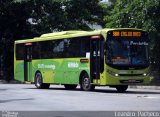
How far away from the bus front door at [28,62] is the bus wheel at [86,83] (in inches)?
247

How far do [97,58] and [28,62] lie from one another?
26.7ft

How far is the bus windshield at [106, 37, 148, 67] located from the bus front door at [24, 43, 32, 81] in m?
8.59

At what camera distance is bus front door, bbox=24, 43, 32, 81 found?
1344 inches

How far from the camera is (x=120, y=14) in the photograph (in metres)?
35.0

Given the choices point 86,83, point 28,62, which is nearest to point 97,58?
point 86,83

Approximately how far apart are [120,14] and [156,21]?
8.78 feet

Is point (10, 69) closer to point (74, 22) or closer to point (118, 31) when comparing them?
point (74, 22)

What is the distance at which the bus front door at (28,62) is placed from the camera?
34125 mm

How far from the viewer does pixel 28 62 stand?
34.4 m

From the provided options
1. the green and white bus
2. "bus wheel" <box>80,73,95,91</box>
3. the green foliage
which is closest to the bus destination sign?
the green and white bus

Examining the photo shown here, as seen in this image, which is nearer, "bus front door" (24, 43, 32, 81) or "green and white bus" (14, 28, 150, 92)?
"green and white bus" (14, 28, 150, 92)

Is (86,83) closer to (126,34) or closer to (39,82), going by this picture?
(126,34)

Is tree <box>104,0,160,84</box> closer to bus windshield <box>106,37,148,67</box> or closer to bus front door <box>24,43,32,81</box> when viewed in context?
bus front door <box>24,43,32,81</box>

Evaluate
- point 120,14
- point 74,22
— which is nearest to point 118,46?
point 120,14
